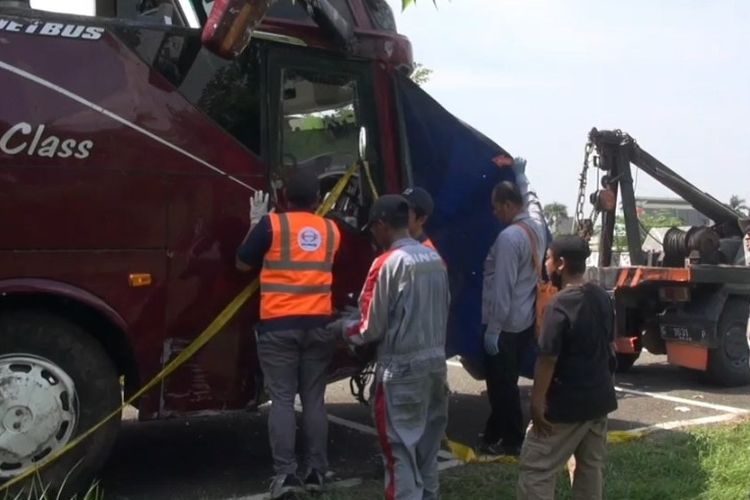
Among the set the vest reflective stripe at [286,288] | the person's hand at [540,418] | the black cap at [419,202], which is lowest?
the person's hand at [540,418]

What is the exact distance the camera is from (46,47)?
5207mm

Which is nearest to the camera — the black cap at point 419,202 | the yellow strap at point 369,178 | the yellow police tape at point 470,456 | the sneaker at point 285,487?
the sneaker at point 285,487

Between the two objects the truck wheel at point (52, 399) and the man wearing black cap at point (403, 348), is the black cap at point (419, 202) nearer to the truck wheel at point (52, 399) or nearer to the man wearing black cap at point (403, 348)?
the man wearing black cap at point (403, 348)

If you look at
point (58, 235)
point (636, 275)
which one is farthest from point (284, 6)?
point (636, 275)

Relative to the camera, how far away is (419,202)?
18.9ft

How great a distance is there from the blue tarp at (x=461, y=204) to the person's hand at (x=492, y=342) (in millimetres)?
288

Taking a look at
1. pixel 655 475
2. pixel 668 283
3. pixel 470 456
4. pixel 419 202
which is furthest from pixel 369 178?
pixel 668 283

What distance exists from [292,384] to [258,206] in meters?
1.05

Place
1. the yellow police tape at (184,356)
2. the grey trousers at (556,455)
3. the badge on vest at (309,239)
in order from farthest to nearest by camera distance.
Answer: the badge on vest at (309,239) < the yellow police tape at (184,356) < the grey trousers at (556,455)

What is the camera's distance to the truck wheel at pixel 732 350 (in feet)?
32.3

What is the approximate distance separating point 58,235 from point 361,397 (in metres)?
2.61

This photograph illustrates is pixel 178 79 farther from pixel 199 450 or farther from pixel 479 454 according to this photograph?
pixel 479 454

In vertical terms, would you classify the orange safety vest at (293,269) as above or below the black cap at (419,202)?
below

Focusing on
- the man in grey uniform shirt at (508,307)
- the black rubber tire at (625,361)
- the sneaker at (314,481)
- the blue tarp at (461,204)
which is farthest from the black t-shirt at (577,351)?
the black rubber tire at (625,361)
